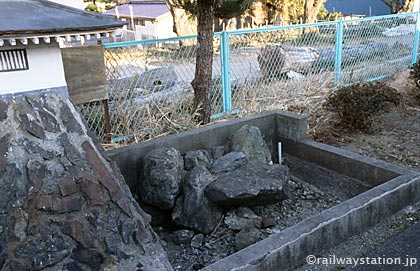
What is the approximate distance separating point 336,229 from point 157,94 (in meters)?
4.08

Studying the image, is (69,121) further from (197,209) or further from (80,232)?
(197,209)

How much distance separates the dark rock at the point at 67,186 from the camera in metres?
2.26

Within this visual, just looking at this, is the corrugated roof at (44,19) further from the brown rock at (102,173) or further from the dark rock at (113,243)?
the dark rock at (113,243)

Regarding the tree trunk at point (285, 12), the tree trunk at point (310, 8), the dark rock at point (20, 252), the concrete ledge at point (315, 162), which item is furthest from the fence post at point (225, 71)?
the tree trunk at point (285, 12)

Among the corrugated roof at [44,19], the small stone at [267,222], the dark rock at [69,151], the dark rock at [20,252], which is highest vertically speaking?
the corrugated roof at [44,19]

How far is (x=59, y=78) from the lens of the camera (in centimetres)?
459

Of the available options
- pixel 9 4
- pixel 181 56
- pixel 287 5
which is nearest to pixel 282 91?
pixel 181 56

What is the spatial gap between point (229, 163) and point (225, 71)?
9.63ft

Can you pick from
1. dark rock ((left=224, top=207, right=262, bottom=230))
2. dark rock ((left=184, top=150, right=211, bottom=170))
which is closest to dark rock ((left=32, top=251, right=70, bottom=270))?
dark rock ((left=224, top=207, right=262, bottom=230))

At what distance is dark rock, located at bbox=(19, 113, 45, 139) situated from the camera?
2.38m

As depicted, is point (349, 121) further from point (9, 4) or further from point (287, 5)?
point (287, 5)

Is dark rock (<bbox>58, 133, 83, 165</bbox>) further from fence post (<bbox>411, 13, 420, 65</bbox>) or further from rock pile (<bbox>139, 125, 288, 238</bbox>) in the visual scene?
fence post (<bbox>411, 13, 420, 65</bbox>)

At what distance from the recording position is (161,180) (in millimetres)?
3453

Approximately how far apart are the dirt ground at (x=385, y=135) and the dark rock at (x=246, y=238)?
2217 mm
